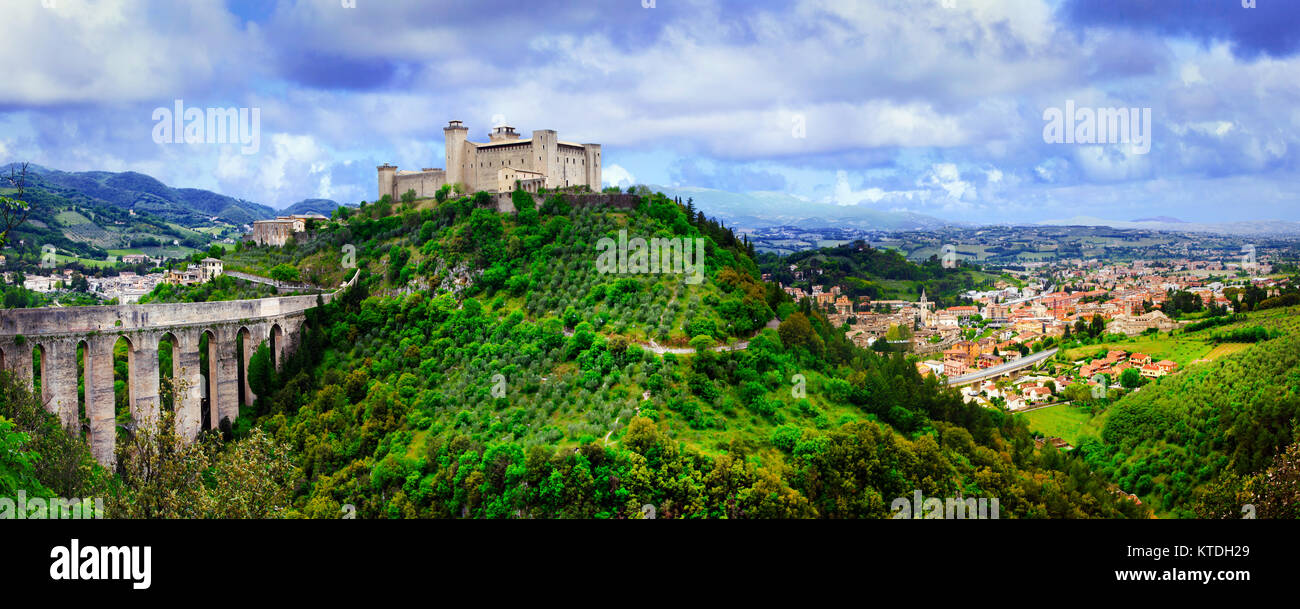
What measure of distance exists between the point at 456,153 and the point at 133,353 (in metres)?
21.2

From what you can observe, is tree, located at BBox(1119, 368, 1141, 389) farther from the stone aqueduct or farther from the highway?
the stone aqueduct

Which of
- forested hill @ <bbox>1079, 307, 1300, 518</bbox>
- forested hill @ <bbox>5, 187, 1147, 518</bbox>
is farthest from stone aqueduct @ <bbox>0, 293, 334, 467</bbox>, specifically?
forested hill @ <bbox>1079, 307, 1300, 518</bbox>

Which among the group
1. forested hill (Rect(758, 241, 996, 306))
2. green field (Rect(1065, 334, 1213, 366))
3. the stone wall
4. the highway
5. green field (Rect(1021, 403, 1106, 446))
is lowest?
green field (Rect(1021, 403, 1106, 446))

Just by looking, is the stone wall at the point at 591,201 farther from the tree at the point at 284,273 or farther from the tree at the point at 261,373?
the tree at the point at 261,373

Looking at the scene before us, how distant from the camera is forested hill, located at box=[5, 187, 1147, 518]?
24.4 metres

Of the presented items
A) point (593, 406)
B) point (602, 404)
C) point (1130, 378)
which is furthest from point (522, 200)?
point (1130, 378)

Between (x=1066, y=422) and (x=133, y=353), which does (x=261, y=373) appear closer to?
(x=133, y=353)

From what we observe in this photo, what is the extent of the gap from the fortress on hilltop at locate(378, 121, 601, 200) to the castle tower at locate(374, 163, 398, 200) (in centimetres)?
28

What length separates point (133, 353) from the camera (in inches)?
1211

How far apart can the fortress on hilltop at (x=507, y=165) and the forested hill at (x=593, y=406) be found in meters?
2.42

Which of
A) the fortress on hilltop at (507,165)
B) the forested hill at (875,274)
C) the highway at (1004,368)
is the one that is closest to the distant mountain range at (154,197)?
the forested hill at (875,274)

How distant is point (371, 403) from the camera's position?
32.2 meters

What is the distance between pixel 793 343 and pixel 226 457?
20.5 meters

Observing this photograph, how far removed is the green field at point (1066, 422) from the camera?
38791 mm
